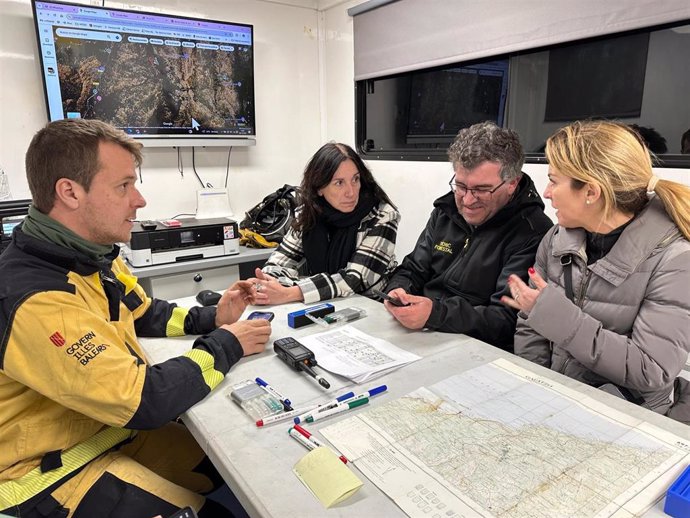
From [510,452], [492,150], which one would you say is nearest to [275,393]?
[510,452]

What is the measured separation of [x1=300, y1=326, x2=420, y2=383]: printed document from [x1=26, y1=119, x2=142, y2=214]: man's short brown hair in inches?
27.6

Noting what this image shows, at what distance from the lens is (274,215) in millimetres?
3236

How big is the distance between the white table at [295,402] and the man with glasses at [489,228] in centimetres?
16

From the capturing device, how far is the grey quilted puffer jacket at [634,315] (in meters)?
1.12

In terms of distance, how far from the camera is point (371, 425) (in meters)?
0.96

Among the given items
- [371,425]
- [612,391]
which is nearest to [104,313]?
[371,425]

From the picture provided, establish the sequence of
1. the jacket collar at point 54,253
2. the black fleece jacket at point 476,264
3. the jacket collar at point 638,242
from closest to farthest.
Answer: the jacket collar at point 54,253, the jacket collar at point 638,242, the black fleece jacket at point 476,264

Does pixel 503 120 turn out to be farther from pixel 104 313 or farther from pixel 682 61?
pixel 104 313

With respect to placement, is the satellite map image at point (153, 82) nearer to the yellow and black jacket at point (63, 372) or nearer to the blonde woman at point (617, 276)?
the yellow and black jacket at point (63, 372)

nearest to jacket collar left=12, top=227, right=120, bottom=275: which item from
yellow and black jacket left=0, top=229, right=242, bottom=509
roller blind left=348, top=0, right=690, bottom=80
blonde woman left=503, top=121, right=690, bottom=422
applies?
yellow and black jacket left=0, top=229, right=242, bottom=509

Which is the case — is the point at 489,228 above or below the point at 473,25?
below

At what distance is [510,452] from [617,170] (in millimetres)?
759

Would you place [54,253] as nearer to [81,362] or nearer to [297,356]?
[81,362]

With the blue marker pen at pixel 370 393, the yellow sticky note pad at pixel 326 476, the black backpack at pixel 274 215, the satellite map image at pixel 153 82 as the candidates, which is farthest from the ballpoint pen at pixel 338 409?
the satellite map image at pixel 153 82
